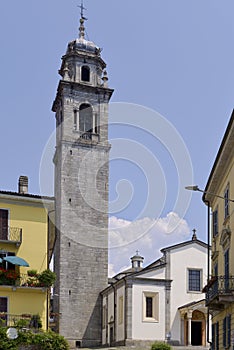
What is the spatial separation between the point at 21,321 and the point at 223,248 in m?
10.8

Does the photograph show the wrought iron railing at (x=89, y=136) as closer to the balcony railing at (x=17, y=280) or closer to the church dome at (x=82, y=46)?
the church dome at (x=82, y=46)

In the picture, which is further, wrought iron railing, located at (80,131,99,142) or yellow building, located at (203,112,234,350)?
wrought iron railing, located at (80,131,99,142)

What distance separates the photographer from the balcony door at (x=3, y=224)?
109 ft

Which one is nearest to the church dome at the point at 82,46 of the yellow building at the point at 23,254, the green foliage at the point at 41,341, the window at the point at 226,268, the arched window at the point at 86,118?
the arched window at the point at 86,118

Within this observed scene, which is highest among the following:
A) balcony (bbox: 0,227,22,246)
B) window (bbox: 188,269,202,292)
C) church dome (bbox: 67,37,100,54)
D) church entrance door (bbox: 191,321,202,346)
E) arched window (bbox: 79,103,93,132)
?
church dome (bbox: 67,37,100,54)

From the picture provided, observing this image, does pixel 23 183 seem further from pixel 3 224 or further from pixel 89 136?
pixel 89 136

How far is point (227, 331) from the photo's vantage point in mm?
26172

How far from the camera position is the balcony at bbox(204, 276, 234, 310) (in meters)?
24.7

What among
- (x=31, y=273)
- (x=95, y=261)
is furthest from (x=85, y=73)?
(x=31, y=273)

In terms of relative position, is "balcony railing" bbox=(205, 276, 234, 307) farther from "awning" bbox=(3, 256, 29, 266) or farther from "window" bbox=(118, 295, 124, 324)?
"window" bbox=(118, 295, 124, 324)

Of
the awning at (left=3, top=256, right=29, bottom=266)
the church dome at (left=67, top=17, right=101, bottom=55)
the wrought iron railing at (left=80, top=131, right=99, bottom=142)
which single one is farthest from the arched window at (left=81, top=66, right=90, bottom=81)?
the awning at (left=3, top=256, right=29, bottom=266)

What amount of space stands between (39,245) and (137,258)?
99.0 feet

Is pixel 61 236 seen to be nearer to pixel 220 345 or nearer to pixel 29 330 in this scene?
pixel 29 330

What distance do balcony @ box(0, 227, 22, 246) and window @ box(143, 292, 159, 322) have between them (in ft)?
66.5
